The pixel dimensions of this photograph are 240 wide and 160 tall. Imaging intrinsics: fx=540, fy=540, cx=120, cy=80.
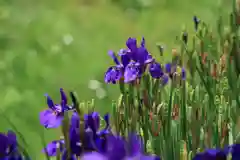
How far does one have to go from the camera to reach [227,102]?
1.98 metres

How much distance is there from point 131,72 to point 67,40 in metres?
3.02

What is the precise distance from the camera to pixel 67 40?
15.4 feet

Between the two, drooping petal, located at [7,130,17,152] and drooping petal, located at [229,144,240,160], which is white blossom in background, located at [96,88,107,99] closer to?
drooping petal, located at [7,130,17,152]

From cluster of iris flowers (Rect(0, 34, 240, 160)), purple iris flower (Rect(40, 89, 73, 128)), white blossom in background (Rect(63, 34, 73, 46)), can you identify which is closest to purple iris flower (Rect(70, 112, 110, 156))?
cluster of iris flowers (Rect(0, 34, 240, 160))

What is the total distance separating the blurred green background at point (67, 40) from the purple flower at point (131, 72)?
166cm

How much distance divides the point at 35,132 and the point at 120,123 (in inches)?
72.2

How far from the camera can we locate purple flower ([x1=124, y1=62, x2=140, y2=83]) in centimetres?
169

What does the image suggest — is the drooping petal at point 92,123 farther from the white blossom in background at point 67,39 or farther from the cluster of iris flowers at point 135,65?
the white blossom in background at point 67,39

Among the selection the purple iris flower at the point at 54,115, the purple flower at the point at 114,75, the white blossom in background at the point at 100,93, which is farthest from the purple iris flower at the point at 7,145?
the white blossom in background at the point at 100,93

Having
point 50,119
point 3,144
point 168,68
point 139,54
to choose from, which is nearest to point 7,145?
point 3,144

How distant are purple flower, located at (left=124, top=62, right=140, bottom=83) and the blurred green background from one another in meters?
1.66

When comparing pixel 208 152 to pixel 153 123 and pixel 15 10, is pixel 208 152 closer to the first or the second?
pixel 153 123

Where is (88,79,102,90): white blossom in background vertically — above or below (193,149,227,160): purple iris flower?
above

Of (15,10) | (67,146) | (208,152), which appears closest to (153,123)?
(67,146)
